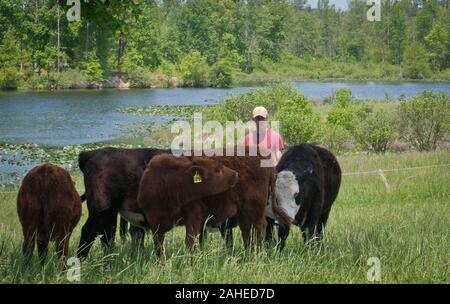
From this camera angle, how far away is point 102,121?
41.1 m

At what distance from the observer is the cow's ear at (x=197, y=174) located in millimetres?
6762

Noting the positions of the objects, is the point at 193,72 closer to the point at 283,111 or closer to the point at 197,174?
the point at 283,111

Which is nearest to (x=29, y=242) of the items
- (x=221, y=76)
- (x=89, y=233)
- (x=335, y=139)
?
(x=89, y=233)

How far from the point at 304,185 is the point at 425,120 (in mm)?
23444

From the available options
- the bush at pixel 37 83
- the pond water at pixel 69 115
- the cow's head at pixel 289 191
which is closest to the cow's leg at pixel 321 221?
the cow's head at pixel 289 191

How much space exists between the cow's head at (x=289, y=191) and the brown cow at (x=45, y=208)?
2273 mm

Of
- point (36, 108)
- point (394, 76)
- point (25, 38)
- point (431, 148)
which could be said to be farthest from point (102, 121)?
point (394, 76)

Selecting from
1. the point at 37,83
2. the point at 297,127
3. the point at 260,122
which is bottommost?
the point at 297,127

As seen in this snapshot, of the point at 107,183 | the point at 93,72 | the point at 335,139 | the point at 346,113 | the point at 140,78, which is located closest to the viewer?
the point at 107,183

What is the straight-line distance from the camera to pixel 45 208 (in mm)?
6457

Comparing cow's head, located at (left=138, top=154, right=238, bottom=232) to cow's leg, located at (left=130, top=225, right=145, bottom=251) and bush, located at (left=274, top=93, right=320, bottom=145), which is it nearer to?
cow's leg, located at (left=130, top=225, right=145, bottom=251)

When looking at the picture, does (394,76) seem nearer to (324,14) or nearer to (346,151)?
(324,14)

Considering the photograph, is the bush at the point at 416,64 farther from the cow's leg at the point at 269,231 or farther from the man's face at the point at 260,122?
the cow's leg at the point at 269,231

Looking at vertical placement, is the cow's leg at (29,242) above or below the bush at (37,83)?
above
